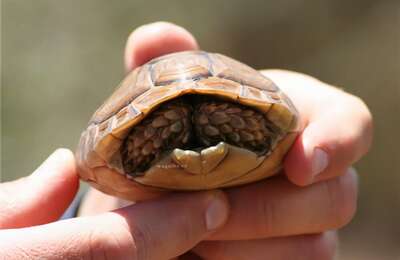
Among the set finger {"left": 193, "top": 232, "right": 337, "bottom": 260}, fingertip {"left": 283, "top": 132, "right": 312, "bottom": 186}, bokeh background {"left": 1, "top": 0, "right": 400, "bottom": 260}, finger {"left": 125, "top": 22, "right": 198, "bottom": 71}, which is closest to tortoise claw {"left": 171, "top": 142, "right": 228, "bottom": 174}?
fingertip {"left": 283, "top": 132, "right": 312, "bottom": 186}

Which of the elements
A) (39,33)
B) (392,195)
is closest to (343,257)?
(392,195)

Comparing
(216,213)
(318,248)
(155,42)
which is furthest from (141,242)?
(155,42)

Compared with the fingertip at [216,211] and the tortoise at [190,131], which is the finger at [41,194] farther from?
the fingertip at [216,211]

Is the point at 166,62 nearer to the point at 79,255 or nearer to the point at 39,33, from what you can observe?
the point at 79,255

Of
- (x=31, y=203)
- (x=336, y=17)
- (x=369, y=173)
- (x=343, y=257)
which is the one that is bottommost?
(x=343, y=257)

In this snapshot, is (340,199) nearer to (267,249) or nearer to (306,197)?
(306,197)
